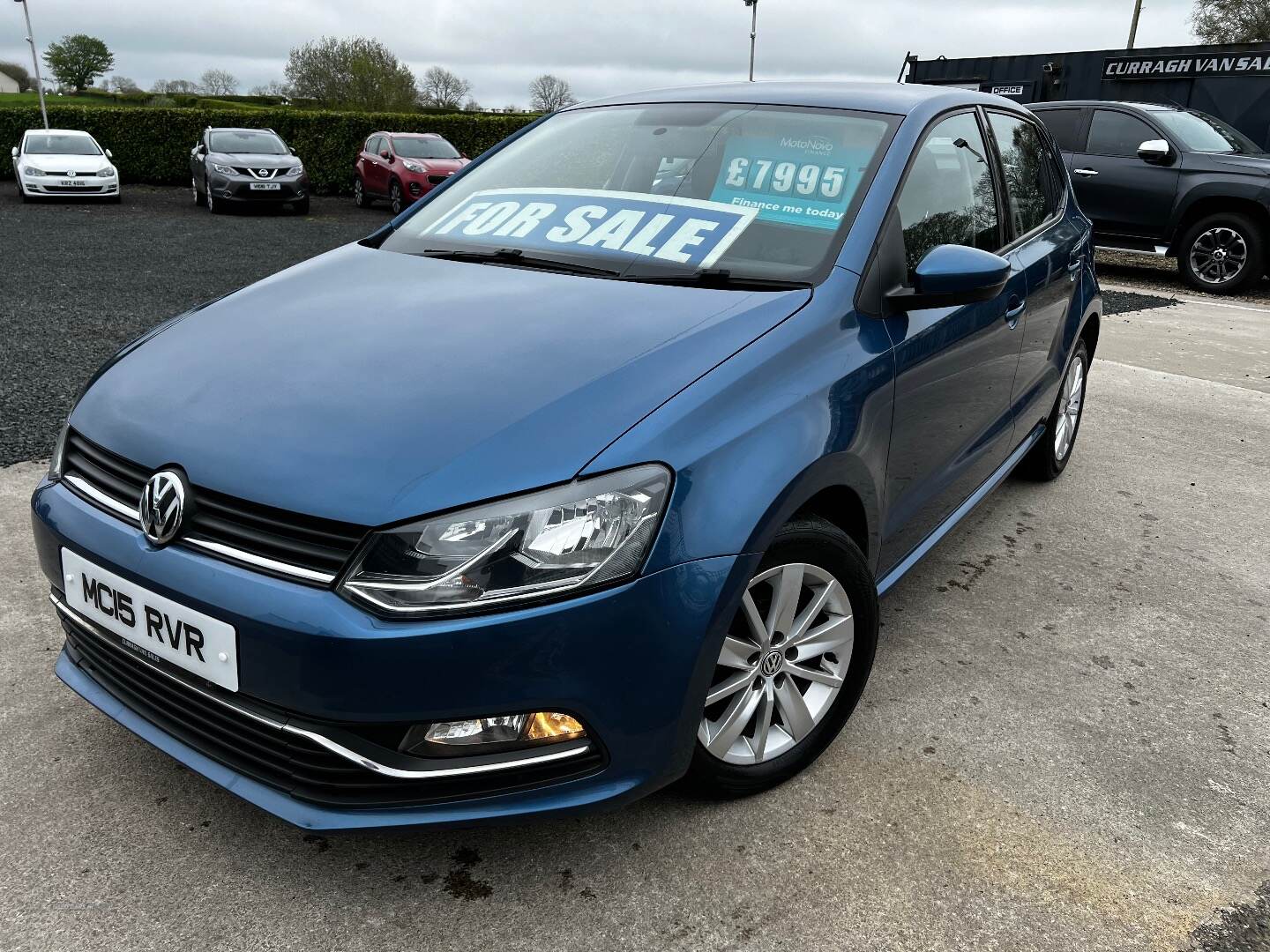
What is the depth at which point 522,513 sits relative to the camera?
1.68 metres

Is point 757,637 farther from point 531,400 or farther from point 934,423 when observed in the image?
point 934,423

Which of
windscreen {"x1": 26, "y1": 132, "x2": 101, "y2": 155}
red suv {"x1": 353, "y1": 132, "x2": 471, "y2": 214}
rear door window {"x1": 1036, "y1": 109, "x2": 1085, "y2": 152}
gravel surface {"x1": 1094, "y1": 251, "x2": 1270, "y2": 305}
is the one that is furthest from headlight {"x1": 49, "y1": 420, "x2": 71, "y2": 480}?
windscreen {"x1": 26, "y1": 132, "x2": 101, "y2": 155}

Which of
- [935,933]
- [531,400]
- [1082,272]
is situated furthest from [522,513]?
[1082,272]

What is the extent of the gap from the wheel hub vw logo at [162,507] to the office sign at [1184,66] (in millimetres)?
16365

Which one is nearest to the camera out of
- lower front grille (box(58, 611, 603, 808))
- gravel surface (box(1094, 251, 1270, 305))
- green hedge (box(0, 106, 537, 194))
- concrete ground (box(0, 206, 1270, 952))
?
lower front grille (box(58, 611, 603, 808))

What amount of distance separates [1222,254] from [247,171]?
13.3 m

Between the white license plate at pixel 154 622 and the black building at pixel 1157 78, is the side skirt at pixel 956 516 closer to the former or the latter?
the white license plate at pixel 154 622

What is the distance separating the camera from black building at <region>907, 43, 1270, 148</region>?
14117mm

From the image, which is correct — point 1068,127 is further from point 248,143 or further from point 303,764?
point 248,143

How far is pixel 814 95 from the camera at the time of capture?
294 centimetres

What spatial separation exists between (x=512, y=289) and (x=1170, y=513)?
3.13m

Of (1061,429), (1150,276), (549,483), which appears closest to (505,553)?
(549,483)

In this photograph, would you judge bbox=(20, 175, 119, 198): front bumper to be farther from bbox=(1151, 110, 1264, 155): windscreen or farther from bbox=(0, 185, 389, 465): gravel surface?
bbox=(1151, 110, 1264, 155): windscreen

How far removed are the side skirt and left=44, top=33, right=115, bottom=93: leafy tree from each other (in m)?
115
